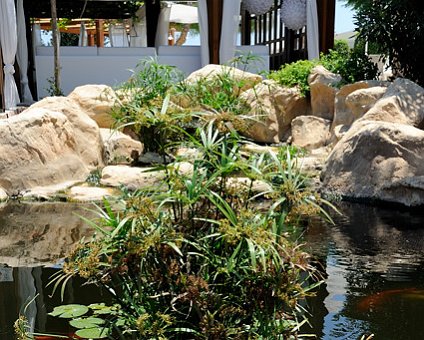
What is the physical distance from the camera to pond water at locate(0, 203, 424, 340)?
4.50 meters

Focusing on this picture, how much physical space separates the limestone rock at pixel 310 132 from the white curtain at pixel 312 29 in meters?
3.97

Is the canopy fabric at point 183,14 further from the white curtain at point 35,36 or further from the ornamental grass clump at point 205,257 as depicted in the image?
the ornamental grass clump at point 205,257

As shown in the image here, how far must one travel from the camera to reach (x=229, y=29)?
1500 cm

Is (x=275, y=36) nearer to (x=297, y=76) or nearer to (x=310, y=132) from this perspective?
(x=297, y=76)

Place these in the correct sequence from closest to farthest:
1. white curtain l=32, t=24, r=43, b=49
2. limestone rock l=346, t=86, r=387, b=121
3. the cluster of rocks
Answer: the cluster of rocks
limestone rock l=346, t=86, r=387, b=121
white curtain l=32, t=24, r=43, b=49

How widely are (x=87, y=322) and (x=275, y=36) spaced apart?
1454 cm

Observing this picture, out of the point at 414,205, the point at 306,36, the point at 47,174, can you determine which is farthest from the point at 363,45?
the point at 47,174

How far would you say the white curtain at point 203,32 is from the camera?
15102 millimetres

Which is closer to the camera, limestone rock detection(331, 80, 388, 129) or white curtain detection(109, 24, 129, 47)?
limestone rock detection(331, 80, 388, 129)

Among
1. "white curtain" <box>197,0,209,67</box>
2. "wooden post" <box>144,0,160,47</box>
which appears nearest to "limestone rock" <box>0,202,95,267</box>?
"white curtain" <box>197,0,209,67</box>

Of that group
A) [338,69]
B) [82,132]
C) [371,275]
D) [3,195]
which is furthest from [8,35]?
[371,275]

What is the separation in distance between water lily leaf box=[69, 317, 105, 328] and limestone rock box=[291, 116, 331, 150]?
7.53 m

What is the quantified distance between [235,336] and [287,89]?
9.28 meters

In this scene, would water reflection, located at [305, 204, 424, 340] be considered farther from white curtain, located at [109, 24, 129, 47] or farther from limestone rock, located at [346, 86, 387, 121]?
white curtain, located at [109, 24, 129, 47]
